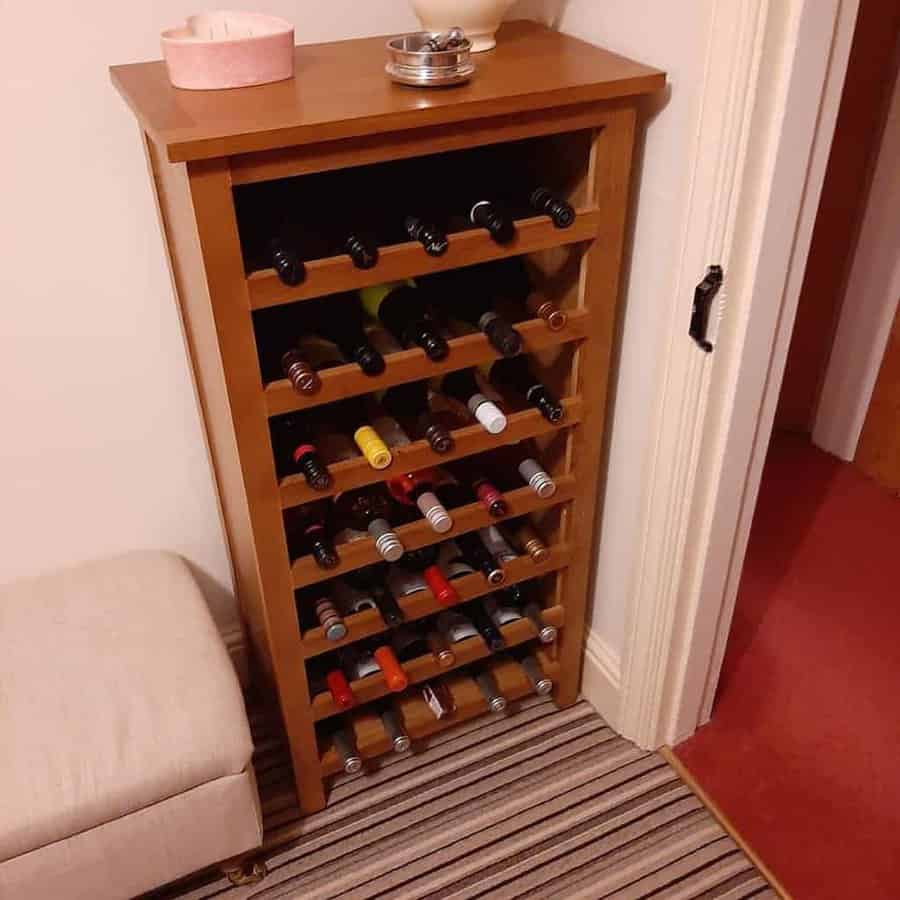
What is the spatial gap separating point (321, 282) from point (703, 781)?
1099mm

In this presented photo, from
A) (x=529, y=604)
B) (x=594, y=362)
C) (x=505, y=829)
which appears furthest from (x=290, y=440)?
(x=505, y=829)

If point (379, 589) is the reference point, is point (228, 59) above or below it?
above

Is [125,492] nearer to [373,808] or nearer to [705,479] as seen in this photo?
[373,808]

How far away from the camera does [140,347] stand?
139cm

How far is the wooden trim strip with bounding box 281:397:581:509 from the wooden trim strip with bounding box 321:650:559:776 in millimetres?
500

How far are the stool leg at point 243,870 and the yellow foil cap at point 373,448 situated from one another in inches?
27.8

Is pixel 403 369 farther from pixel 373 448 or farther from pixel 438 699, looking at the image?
pixel 438 699

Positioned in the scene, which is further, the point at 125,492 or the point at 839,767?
the point at 839,767

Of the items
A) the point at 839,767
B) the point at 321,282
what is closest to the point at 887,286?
the point at 839,767

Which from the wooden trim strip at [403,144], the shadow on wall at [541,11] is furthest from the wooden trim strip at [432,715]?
the shadow on wall at [541,11]

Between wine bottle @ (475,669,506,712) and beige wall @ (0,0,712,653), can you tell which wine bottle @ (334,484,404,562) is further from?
wine bottle @ (475,669,506,712)

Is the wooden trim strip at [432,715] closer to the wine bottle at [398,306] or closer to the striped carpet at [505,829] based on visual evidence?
the striped carpet at [505,829]

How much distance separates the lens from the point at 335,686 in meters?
1.43

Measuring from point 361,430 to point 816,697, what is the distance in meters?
1.09
